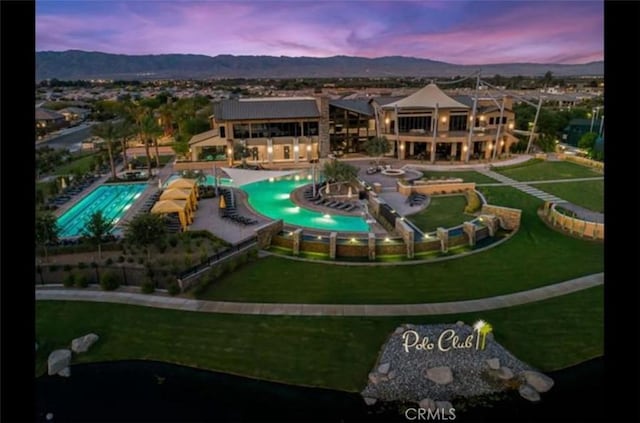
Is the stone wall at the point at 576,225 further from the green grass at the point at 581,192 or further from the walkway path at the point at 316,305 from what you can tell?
the walkway path at the point at 316,305

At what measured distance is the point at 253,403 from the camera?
1156 centimetres

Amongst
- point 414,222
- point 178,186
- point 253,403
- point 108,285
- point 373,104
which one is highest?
point 373,104

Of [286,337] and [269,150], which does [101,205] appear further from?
[286,337]

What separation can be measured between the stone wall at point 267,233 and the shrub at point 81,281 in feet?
25.4

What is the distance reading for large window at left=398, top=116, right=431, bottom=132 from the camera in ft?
152

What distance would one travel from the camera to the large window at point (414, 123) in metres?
46.4

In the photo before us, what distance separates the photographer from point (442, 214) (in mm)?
26734

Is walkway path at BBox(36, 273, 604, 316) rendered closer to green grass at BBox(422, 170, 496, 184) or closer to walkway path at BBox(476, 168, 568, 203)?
walkway path at BBox(476, 168, 568, 203)

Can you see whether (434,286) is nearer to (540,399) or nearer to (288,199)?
(540,399)

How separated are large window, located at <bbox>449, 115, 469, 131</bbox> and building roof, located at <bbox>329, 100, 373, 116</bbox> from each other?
9.39 meters

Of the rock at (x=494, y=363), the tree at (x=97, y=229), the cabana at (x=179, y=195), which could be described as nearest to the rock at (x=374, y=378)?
the rock at (x=494, y=363)

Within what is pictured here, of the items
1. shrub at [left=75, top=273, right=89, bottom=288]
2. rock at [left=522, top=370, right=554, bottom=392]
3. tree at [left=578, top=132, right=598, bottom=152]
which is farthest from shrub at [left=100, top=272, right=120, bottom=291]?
tree at [left=578, top=132, right=598, bottom=152]
